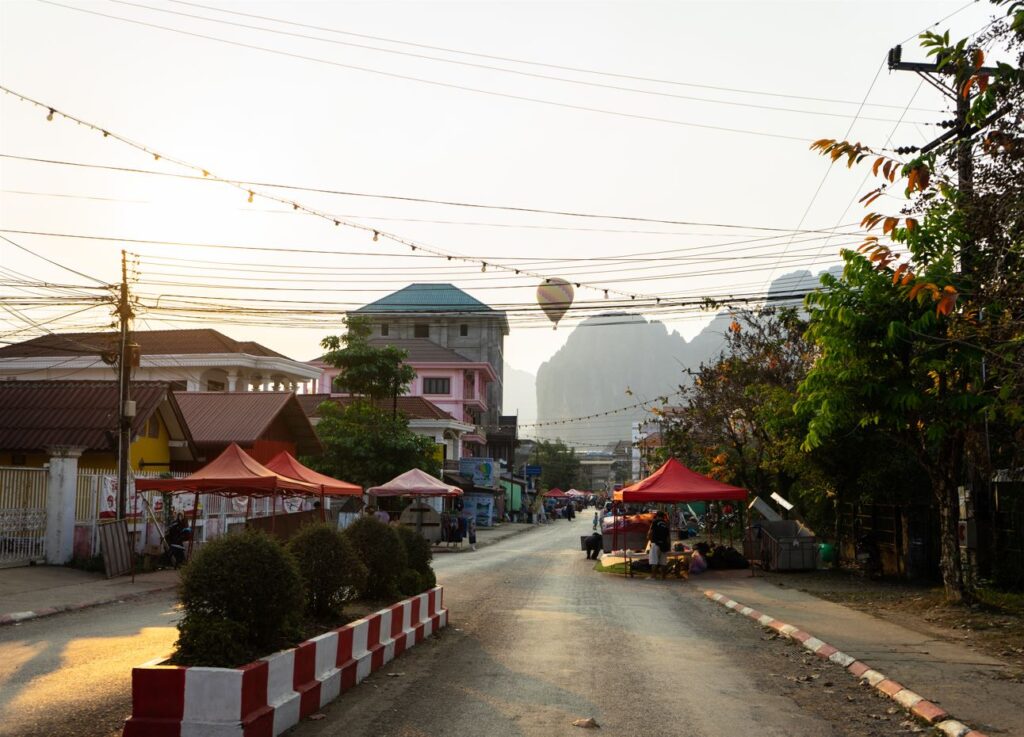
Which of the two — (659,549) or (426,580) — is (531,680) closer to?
(426,580)

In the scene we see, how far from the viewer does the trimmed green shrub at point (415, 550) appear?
46.5 feet

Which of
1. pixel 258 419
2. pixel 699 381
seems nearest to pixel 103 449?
pixel 258 419

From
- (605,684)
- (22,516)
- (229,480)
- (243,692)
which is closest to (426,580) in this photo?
(605,684)

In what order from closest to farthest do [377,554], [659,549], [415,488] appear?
[377,554]
[659,549]
[415,488]

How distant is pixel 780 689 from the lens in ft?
32.7

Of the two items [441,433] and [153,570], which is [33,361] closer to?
[441,433]

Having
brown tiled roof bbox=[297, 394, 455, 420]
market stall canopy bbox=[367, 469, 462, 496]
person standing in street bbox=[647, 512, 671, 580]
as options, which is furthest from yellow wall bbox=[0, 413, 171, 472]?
brown tiled roof bbox=[297, 394, 455, 420]

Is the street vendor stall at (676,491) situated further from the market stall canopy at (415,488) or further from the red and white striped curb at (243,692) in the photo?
the red and white striped curb at (243,692)

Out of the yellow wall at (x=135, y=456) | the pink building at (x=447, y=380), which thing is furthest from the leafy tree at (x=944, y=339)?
the pink building at (x=447, y=380)

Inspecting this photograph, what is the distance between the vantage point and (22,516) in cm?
2202

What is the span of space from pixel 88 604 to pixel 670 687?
11.9m

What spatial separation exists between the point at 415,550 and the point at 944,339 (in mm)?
7784

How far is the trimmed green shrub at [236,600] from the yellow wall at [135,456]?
21480 mm

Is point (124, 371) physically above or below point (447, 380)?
below
